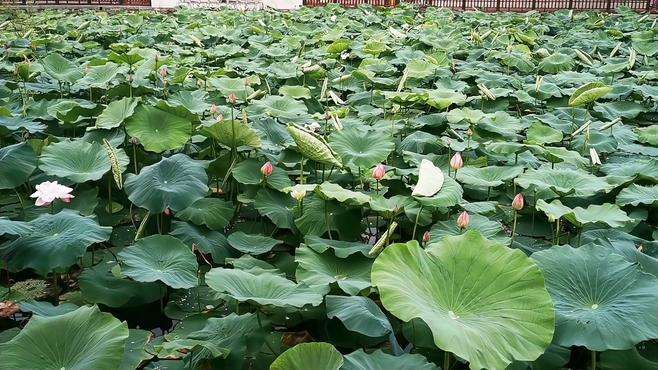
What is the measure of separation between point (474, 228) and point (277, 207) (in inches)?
26.5

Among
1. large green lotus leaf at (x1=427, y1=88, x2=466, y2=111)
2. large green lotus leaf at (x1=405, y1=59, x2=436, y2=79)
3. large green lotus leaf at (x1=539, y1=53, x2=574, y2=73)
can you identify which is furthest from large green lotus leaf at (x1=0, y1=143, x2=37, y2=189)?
large green lotus leaf at (x1=539, y1=53, x2=574, y2=73)

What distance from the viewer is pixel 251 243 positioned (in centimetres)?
191

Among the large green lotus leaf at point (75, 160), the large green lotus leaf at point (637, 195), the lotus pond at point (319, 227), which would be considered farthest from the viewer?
the large green lotus leaf at point (75, 160)

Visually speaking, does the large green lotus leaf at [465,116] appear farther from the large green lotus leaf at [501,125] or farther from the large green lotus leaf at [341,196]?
the large green lotus leaf at [341,196]

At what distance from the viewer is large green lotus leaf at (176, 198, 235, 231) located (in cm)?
201

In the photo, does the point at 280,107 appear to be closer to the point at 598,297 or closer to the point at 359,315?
the point at 359,315

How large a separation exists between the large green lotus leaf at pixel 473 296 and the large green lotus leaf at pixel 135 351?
58cm

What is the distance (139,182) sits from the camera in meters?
1.88

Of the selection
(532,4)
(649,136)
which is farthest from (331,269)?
(532,4)

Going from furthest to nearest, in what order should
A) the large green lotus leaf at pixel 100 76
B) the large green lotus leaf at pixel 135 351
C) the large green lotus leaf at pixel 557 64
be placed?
the large green lotus leaf at pixel 557 64, the large green lotus leaf at pixel 100 76, the large green lotus leaf at pixel 135 351

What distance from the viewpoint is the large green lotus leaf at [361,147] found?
2158 mm

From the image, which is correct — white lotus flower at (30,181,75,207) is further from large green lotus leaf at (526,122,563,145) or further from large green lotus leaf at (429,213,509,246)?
large green lotus leaf at (526,122,563,145)

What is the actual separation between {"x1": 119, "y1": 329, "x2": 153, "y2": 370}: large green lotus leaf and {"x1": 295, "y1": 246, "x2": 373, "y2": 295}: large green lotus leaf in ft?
1.28

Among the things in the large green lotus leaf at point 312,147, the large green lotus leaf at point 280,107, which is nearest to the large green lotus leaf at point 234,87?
the large green lotus leaf at point 280,107
